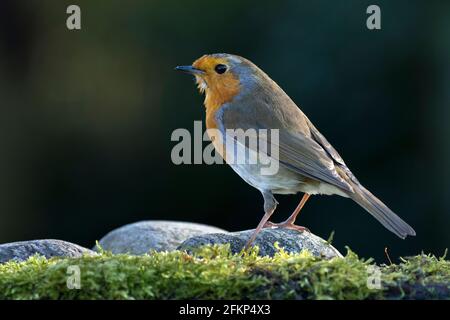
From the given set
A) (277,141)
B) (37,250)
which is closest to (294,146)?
(277,141)

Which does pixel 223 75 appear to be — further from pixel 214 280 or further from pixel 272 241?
→ pixel 214 280

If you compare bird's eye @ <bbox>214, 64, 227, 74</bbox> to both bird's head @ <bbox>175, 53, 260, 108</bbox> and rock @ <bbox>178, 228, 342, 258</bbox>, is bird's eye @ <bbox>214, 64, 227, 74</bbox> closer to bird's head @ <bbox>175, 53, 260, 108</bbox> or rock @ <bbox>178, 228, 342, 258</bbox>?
bird's head @ <bbox>175, 53, 260, 108</bbox>

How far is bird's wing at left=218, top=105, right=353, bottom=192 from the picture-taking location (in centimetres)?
451

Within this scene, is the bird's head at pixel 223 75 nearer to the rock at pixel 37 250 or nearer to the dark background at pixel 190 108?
the rock at pixel 37 250

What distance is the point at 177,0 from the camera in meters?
7.69

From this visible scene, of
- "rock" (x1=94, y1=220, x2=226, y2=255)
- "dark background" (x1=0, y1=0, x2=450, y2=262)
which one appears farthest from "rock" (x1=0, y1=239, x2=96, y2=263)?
"dark background" (x1=0, y1=0, x2=450, y2=262)

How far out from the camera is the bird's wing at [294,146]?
4.51 meters

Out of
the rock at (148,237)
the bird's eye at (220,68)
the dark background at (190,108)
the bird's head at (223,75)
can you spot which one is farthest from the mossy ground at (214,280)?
the dark background at (190,108)

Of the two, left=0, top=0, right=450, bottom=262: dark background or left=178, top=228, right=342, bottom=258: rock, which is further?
left=0, top=0, right=450, bottom=262: dark background

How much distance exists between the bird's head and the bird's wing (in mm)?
134

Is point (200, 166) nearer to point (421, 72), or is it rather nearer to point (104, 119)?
point (104, 119)

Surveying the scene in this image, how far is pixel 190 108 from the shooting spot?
7555 mm
